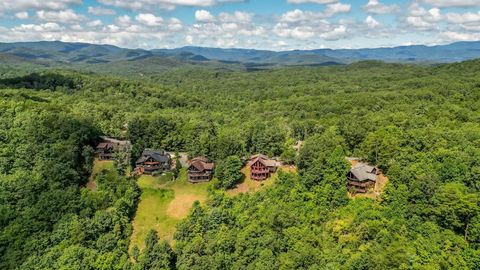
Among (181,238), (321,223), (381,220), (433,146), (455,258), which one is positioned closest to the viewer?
(455,258)

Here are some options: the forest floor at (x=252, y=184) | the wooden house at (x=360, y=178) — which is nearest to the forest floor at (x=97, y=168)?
the forest floor at (x=252, y=184)

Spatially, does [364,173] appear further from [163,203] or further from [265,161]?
[163,203]

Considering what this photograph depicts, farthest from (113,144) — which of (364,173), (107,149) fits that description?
(364,173)

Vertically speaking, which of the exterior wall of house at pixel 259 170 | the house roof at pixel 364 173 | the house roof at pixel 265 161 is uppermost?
the house roof at pixel 364 173

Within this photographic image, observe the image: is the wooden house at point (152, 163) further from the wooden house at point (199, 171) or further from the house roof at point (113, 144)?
the wooden house at point (199, 171)

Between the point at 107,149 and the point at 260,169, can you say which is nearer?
the point at 260,169

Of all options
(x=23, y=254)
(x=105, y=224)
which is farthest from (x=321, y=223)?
(x=23, y=254)

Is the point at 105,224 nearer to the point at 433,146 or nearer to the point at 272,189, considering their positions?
the point at 272,189
